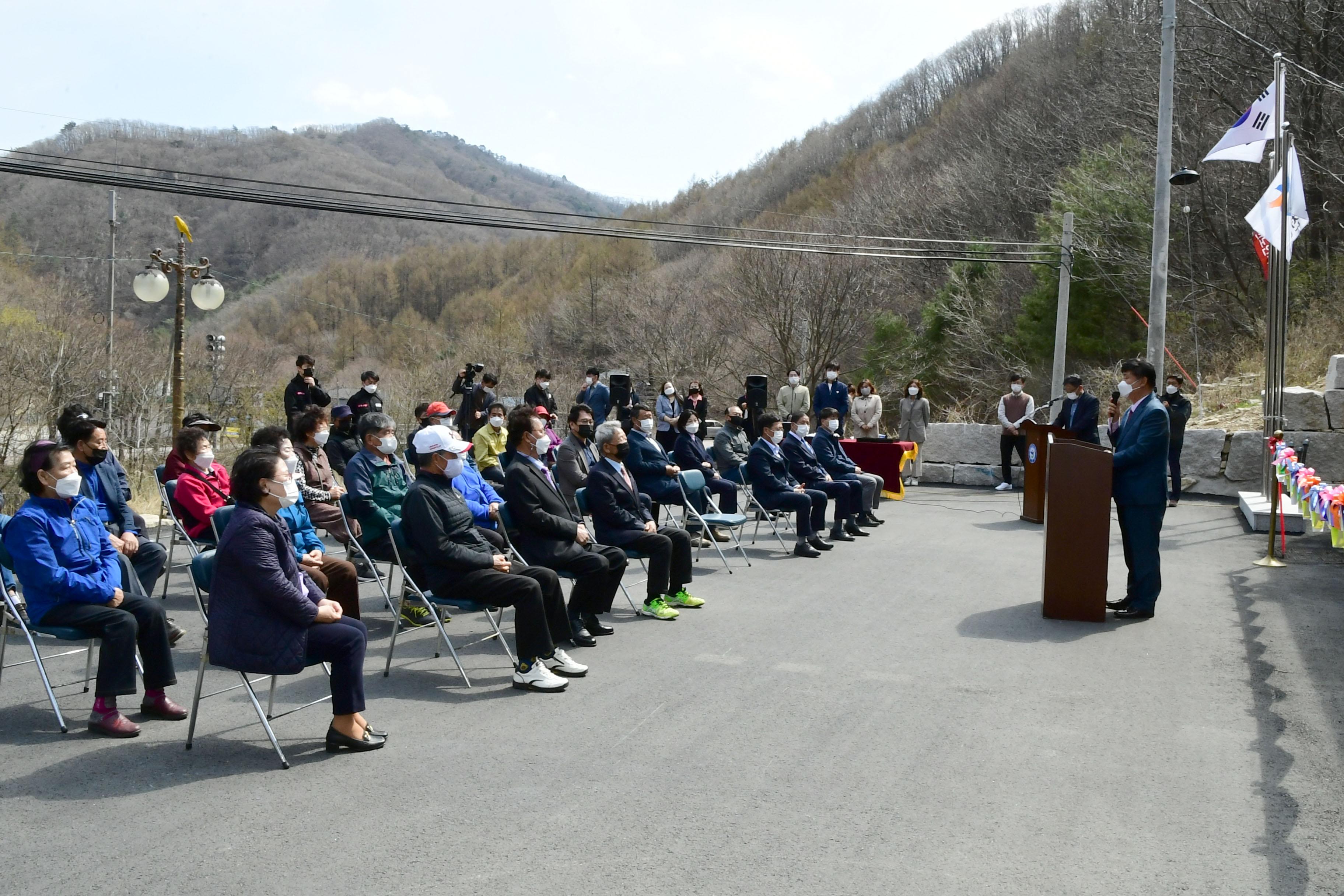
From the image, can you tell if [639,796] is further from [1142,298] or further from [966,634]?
[1142,298]

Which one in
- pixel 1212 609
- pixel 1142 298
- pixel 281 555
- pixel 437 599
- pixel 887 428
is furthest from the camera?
pixel 887 428

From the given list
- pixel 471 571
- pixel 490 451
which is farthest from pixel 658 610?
pixel 490 451

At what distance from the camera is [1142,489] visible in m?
8.16

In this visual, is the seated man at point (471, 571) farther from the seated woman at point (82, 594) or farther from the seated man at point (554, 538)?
the seated woman at point (82, 594)

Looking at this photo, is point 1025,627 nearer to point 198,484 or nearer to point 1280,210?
point 198,484

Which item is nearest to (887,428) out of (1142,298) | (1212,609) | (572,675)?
(1142,298)

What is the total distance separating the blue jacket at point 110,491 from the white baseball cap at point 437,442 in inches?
93.7

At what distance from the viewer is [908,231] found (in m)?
47.9

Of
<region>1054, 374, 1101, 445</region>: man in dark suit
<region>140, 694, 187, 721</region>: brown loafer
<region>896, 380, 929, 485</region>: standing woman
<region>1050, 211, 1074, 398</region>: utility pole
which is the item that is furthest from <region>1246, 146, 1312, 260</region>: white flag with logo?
<region>140, 694, 187, 721</region>: brown loafer

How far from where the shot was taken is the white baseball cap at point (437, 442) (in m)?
6.33

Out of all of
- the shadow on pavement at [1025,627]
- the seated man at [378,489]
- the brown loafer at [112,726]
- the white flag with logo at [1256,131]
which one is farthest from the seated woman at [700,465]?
the white flag with logo at [1256,131]

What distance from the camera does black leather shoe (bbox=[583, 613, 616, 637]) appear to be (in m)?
7.49

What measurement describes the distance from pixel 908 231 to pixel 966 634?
42.5 meters

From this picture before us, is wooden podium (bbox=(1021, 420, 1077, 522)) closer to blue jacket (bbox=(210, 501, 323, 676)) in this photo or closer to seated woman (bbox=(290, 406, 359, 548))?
seated woman (bbox=(290, 406, 359, 548))
